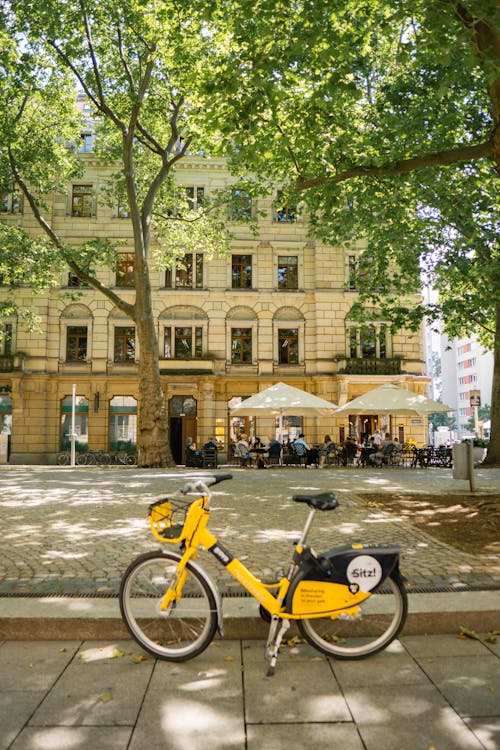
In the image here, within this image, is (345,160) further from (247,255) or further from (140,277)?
(247,255)

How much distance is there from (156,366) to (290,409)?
513cm

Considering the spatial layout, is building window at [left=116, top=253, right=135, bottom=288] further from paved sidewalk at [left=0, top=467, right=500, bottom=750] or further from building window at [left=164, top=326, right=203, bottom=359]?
paved sidewalk at [left=0, top=467, right=500, bottom=750]

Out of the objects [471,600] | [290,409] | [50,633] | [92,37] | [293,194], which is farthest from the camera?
[290,409]

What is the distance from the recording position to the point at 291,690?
3221 millimetres

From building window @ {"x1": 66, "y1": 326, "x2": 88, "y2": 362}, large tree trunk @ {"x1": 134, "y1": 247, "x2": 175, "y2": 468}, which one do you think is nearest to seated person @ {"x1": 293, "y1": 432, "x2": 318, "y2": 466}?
large tree trunk @ {"x1": 134, "y1": 247, "x2": 175, "y2": 468}

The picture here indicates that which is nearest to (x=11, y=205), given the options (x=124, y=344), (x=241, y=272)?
(x=124, y=344)

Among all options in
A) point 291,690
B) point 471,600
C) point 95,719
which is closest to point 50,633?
point 95,719

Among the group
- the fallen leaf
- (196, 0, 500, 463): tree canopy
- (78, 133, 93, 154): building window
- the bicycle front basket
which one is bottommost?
the fallen leaf

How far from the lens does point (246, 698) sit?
313 centimetres

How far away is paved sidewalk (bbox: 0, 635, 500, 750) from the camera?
107 inches

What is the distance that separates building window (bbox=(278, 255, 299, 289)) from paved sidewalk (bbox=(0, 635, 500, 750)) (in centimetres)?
2762

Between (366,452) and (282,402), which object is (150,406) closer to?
(282,402)

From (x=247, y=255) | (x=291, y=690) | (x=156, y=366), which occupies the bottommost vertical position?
(x=291, y=690)

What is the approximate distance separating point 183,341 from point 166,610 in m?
26.5
